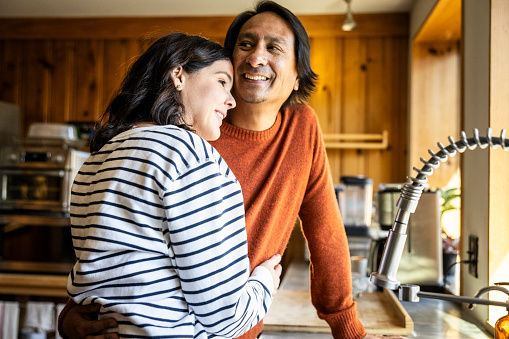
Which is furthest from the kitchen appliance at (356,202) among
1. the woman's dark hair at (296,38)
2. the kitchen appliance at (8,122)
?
the kitchen appliance at (8,122)

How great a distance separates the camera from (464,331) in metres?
1.46

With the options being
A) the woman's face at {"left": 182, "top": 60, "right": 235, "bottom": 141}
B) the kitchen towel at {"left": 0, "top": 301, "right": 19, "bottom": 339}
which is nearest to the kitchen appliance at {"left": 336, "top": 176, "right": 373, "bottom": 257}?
the kitchen towel at {"left": 0, "top": 301, "right": 19, "bottom": 339}

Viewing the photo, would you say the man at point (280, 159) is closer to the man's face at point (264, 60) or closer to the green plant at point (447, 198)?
the man's face at point (264, 60)

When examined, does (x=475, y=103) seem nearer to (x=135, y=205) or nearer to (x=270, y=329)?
(x=270, y=329)

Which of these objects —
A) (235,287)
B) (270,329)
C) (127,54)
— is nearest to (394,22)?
(127,54)

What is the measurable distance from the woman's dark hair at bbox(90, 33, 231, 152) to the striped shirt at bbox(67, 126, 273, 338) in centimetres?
13

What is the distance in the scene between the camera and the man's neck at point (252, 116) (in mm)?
1263

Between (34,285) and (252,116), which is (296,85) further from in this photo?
(34,285)

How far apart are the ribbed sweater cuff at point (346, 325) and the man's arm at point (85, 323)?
650mm

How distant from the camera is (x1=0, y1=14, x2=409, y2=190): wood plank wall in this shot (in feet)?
11.9

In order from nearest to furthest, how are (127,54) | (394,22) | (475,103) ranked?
1. (475,103)
2. (394,22)
3. (127,54)

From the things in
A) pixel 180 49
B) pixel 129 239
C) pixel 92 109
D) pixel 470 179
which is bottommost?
pixel 129 239

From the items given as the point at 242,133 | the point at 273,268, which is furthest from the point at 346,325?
the point at 242,133

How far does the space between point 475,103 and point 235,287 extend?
1246mm
